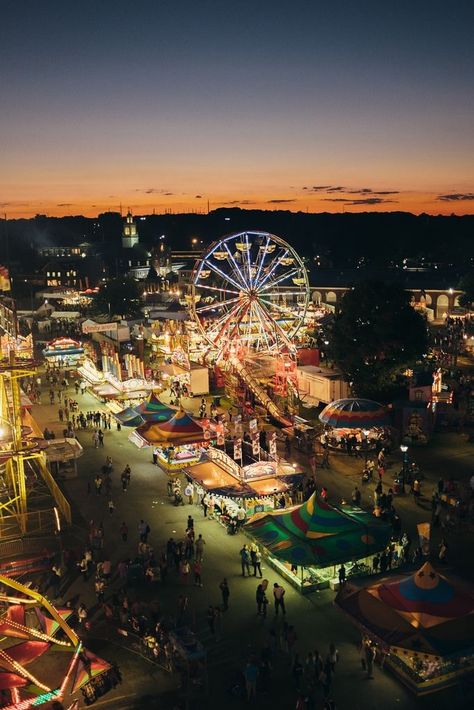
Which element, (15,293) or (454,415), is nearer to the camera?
(454,415)

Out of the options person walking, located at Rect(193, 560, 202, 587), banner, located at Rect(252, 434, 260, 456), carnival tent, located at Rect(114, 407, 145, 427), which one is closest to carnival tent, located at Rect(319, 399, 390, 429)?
banner, located at Rect(252, 434, 260, 456)

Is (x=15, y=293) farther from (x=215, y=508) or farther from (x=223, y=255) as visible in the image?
(x=215, y=508)

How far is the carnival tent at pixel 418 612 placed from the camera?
498 inches

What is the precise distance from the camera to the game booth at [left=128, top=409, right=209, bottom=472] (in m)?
25.7

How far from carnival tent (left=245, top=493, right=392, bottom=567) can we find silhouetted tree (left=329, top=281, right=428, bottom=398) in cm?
1668

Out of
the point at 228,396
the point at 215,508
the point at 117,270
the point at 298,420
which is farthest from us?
the point at 117,270

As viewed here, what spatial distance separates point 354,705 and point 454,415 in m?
21.4

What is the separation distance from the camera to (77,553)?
19.4m

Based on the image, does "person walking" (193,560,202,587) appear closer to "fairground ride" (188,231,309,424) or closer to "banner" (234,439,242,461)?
"banner" (234,439,242,461)

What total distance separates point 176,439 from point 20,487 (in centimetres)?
686

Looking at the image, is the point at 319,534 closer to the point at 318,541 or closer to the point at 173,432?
the point at 318,541

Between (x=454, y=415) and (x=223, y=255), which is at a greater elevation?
(x=223, y=255)

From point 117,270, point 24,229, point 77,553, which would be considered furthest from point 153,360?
point 24,229

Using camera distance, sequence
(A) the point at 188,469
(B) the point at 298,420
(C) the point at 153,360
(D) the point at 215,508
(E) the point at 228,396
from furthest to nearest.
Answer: (C) the point at 153,360, (E) the point at 228,396, (B) the point at 298,420, (A) the point at 188,469, (D) the point at 215,508
